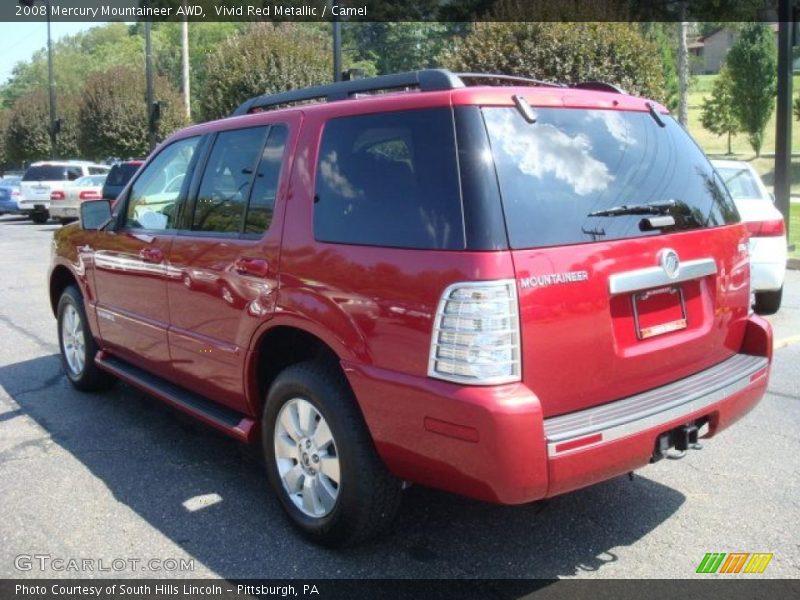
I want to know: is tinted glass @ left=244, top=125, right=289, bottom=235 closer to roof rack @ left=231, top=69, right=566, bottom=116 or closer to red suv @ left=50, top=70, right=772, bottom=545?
red suv @ left=50, top=70, right=772, bottom=545

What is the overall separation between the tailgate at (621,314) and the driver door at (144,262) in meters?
2.38

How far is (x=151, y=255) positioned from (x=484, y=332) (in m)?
2.53

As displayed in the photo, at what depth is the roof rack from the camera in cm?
311

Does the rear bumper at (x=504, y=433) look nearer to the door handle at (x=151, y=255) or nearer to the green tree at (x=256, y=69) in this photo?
the door handle at (x=151, y=255)

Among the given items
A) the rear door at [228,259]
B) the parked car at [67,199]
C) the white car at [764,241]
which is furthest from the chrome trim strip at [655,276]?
the parked car at [67,199]

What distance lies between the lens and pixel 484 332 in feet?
8.90

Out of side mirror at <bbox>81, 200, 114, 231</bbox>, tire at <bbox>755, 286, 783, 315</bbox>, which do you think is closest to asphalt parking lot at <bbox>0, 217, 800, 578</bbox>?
side mirror at <bbox>81, 200, 114, 231</bbox>

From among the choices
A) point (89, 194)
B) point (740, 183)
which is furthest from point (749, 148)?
point (740, 183)

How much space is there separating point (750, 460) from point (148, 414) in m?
3.79

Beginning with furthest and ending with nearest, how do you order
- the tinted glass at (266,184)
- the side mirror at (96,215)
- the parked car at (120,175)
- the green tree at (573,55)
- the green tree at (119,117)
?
the green tree at (119,117)
the parked car at (120,175)
the green tree at (573,55)
the side mirror at (96,215)
the tinted glass at (266,184)

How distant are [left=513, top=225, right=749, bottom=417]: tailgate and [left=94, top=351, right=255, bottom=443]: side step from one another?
5.49 ft

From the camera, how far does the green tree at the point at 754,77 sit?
37.1m

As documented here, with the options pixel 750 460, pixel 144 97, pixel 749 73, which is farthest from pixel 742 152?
pixel 750 460

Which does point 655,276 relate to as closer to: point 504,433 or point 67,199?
point 504,433
